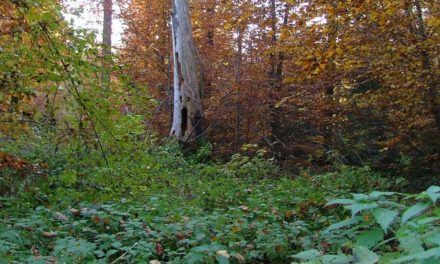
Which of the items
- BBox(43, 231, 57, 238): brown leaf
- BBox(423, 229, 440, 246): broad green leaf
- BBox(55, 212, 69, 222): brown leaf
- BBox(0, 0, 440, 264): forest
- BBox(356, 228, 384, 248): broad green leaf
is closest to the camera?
BBox(423, 229, 440, 246): broad green leaf

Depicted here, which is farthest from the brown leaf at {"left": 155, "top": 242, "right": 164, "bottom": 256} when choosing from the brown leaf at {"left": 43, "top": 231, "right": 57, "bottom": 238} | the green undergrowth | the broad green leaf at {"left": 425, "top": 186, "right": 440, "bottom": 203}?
the broad green leaf at {"left": 425, "top": 186, "right": 440, "bottom": 203}

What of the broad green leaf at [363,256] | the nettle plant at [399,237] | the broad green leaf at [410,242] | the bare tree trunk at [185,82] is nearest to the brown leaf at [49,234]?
the nettle plant at [399,237]

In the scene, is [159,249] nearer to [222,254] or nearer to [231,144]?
[222,254]

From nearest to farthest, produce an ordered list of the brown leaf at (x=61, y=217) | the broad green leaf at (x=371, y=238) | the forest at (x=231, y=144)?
the broad green leaf at (x=371, y=238) → the forest at (x=231, y=144) → the brown leaf at (x=61, y=217)

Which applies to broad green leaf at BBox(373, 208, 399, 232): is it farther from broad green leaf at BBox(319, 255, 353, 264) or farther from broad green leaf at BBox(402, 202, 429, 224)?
broad green leaf at BBox(319, 255, 353, 264)

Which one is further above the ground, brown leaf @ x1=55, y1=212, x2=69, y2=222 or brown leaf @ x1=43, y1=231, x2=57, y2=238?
brown leaf @ x1=55, y1=212, x2=69, y2=222

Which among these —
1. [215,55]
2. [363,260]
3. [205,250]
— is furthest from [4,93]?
[215,55]

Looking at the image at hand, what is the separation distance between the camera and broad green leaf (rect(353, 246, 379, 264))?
1727mm

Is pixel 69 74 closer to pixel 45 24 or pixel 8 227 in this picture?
pixel 45 24

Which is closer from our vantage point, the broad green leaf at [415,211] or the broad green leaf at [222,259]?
the broad green leaf at [415,211]

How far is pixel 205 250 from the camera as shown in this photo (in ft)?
11.9

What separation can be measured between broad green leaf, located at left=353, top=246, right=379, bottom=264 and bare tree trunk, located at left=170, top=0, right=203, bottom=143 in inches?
459

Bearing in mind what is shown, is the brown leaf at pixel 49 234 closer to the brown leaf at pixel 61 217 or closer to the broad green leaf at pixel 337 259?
the brown leaf at pixel 61 217

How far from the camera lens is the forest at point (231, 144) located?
378cm
